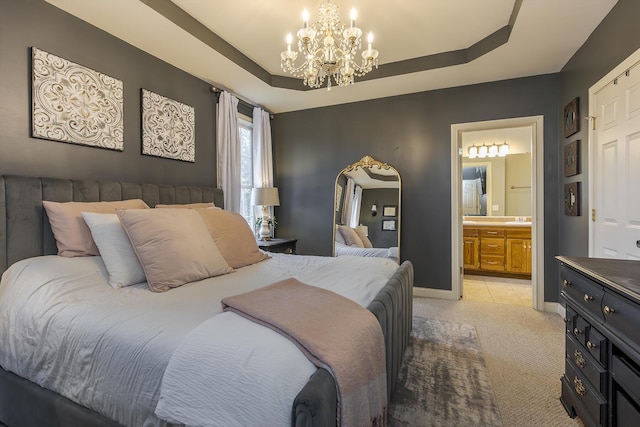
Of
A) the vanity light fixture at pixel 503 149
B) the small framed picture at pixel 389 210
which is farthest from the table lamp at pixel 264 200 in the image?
the vanity light fixture at pixel 503 149

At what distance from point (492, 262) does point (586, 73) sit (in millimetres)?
3240

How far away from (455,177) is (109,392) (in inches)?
146

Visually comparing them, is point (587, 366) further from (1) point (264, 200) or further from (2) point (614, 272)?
(1) point (264, 200)

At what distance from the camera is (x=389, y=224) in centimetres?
398

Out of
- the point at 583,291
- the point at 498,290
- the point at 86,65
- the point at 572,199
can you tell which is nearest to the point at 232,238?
the point at 86,65

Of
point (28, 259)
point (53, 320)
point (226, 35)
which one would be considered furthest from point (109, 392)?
point (226, 35)

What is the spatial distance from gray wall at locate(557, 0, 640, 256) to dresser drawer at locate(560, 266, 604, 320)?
4.35ft

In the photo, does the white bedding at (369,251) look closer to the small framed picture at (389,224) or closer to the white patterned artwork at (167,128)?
the small framed picture at (389,224)

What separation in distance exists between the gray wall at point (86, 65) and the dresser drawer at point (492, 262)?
4.70 metres

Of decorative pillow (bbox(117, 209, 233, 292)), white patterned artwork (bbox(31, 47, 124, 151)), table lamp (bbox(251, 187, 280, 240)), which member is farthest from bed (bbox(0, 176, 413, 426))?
table lamp (bbox(251, 187, 280, 240))

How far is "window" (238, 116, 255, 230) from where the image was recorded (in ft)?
13.3

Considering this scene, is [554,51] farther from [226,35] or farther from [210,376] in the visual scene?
[210,376]

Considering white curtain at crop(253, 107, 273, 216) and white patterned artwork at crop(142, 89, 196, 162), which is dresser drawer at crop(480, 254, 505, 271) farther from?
white patterned artwork at crop(142, 89, 196, 162)

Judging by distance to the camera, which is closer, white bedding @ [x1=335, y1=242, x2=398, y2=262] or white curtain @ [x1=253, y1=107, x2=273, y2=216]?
white bedding @ [x1=335, y1=242, x2=398, y2=262]
